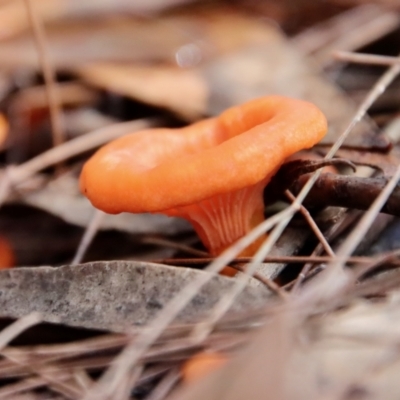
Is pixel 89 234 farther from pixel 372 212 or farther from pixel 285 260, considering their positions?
pixel 372 212

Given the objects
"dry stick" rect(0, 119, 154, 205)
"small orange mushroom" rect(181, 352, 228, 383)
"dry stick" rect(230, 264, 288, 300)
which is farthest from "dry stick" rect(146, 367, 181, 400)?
"dry stick" rect(0, 119, 154, 205)

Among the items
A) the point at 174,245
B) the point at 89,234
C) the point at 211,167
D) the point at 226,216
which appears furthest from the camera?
the point at 89,234

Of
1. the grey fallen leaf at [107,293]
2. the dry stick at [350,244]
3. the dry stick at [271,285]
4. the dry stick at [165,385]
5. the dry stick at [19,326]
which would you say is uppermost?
the dry stick at [350,244]

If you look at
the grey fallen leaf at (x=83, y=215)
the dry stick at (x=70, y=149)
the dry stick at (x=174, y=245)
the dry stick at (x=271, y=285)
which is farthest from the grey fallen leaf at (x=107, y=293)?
the dry stick at (x=70, y=149)

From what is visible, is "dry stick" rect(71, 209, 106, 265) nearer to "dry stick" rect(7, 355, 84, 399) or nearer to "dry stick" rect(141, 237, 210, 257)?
"dry stick" rect(141, 237, 210, 257)

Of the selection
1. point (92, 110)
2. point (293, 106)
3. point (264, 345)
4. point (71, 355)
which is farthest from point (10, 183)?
point (264, 345)

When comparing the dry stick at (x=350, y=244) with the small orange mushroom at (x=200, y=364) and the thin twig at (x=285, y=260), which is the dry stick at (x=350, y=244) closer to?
the thin twig at (x=285, y=260)

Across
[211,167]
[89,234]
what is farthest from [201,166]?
[89,234]
